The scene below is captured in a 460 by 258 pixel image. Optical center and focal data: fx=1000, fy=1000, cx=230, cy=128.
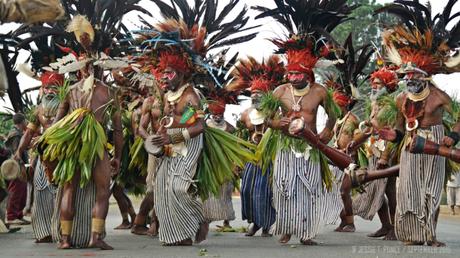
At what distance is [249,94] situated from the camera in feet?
40.1

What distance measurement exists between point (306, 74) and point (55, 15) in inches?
225

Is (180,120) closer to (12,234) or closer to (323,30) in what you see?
(323,30)

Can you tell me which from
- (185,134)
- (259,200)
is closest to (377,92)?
(259,200)

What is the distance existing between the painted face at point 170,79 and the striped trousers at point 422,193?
228 centimetres

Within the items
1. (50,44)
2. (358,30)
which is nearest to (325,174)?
A: (50,44)

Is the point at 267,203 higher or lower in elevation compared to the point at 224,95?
lower

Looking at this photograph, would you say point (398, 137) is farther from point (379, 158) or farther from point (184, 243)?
point (184, 243)

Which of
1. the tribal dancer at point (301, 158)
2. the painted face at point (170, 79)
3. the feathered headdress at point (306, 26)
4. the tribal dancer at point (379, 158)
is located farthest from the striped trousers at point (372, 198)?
the painted face at point (170, 79)

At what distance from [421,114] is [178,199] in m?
2.36

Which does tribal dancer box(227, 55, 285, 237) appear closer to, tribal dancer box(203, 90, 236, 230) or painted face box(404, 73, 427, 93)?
tribal dancer box(203, 90, 236, 230)

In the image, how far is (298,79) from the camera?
9508 mm

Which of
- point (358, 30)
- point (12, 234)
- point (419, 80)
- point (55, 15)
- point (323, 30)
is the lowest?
point (12, 234)

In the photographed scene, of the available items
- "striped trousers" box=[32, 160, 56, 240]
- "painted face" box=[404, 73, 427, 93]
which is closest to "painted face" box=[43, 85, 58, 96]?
"striped trousers" box=[32, 160, 56, 240]

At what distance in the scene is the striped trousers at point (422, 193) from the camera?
905cm
